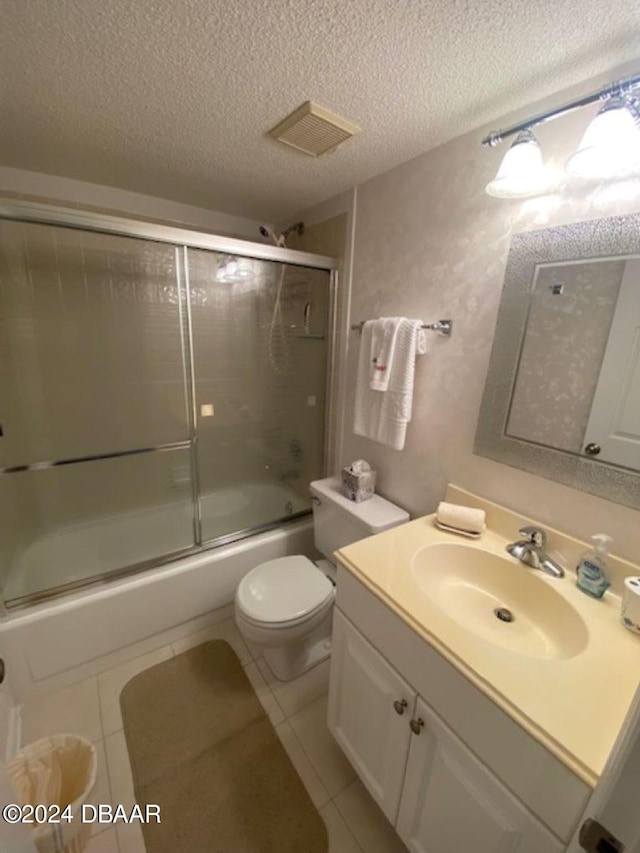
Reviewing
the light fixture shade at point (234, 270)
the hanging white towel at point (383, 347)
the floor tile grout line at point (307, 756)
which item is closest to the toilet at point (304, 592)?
the floor tile grout line at point (307, 756)

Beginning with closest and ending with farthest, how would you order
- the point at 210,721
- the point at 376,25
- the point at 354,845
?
the point at 376,25 → the point at 354,845 → the point at 210,721

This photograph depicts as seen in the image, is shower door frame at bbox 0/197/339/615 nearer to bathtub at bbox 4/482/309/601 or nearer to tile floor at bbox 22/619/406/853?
bathtub at bbox 4/482/309/601

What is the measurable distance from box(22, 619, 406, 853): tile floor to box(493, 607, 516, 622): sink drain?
759 mm

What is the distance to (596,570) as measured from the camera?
94 centimetres

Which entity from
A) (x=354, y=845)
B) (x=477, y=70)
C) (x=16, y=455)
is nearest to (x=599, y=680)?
(x=354, y=845)

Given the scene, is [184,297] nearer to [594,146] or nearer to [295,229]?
[295,229]

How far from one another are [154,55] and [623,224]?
127 cm

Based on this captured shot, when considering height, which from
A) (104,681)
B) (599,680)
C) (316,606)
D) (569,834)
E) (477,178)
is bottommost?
(104,681)

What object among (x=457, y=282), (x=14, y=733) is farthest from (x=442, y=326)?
(x=14, y=733)

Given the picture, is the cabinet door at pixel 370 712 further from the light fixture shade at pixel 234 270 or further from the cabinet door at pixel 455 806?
the light fixture shade at pixel 234 270

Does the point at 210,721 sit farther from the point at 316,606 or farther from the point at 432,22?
the point at 432,22

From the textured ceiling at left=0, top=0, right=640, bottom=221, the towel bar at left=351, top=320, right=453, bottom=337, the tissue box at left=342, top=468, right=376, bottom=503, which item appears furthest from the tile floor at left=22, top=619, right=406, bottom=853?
the textured ceiling at left=0, top=0, right=640, bottom=221

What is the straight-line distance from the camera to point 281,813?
1.11 metres

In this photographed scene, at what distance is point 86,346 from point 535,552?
2214mm
